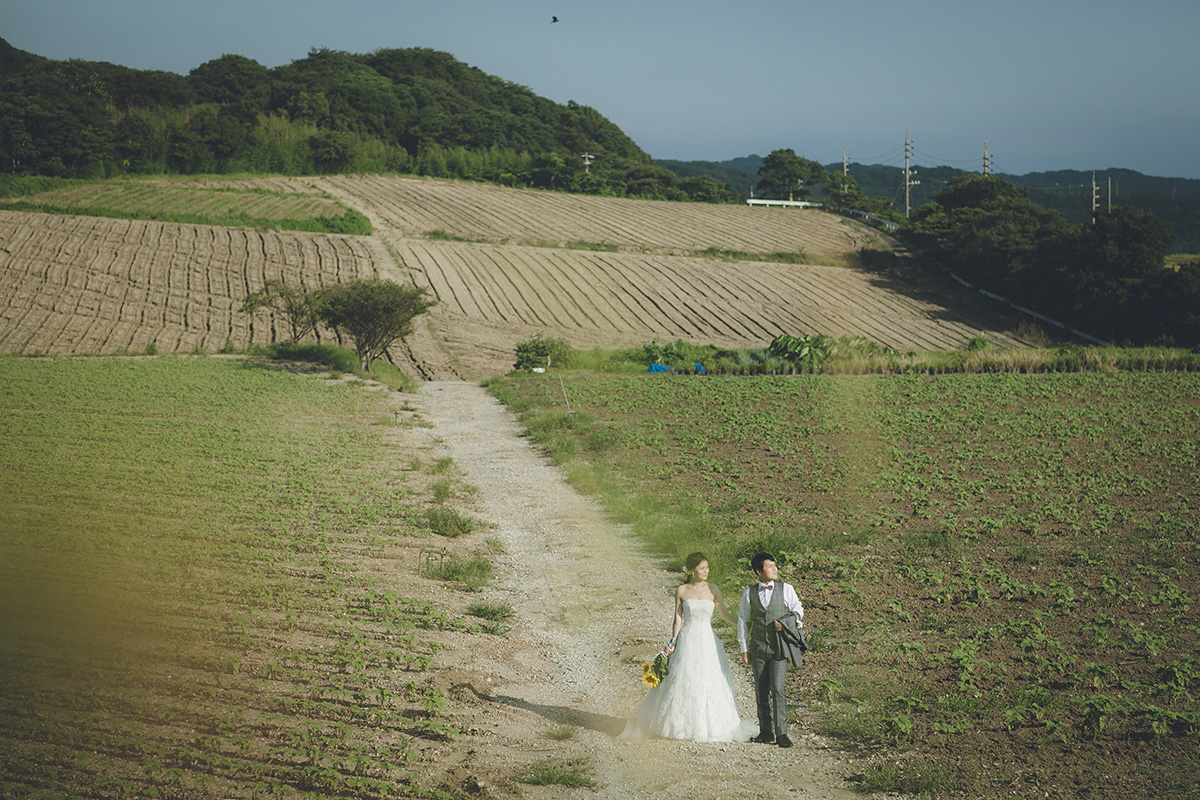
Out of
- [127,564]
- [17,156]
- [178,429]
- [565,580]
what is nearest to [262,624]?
[127,564]

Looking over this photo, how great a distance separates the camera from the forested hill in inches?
2712

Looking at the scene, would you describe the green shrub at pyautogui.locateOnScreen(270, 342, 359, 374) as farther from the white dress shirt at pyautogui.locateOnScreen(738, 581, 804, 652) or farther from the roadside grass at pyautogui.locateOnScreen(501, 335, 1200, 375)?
the white dress shirt at pyautogui.locateOnScreen(738, 581, 804, 652)

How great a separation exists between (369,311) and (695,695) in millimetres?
29594

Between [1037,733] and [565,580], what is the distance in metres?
6.37

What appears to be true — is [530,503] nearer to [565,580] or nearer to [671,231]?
[565,580]

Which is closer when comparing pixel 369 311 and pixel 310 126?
pixel 369 311

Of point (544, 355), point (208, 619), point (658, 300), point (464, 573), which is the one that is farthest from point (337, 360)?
point (208, 619)

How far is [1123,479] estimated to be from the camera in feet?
61.0

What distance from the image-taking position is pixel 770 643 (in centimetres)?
747

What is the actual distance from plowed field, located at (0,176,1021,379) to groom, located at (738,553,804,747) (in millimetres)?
32114

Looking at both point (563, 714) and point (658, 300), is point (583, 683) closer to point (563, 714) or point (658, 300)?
point (563, 714)

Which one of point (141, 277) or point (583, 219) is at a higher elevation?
point (583, 219)

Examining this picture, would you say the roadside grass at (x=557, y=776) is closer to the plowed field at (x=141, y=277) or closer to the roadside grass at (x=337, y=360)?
the roadside grass at (x=337, y=360)

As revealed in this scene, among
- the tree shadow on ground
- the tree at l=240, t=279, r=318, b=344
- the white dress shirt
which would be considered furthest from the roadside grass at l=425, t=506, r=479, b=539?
the tree at l=240, t=279, r=318, b=344
